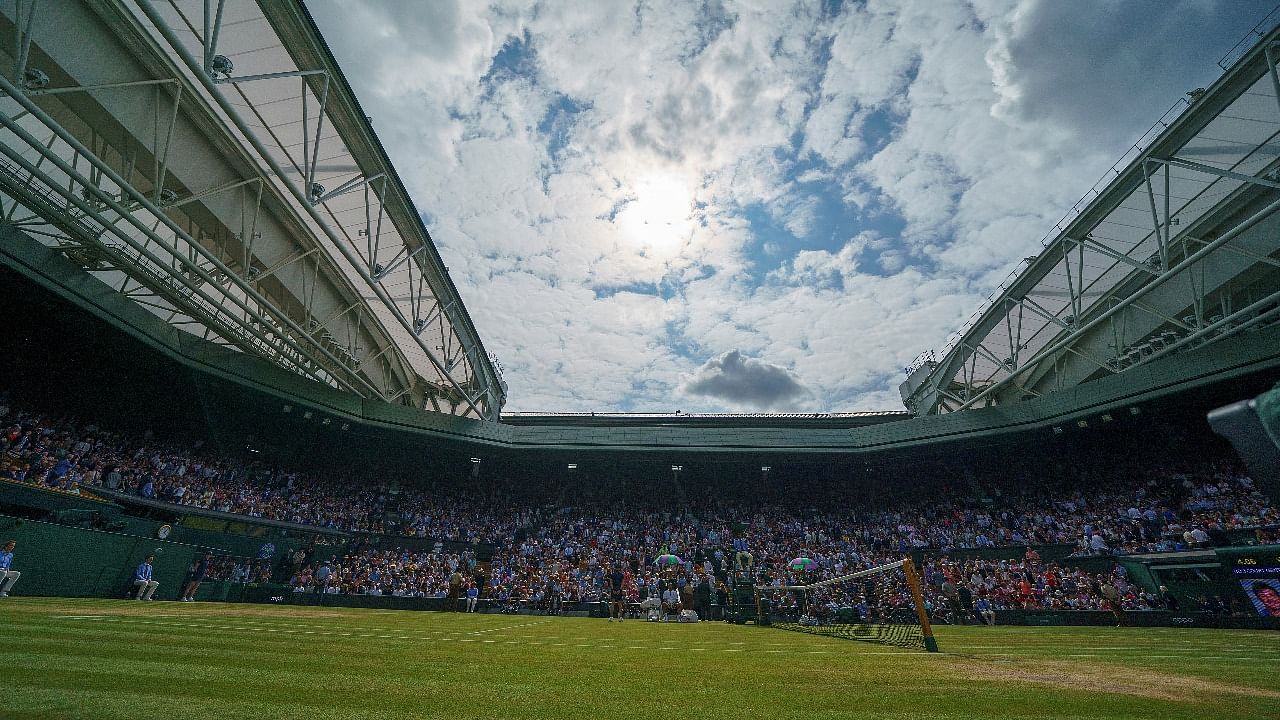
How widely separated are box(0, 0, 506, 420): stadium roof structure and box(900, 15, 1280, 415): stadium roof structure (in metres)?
→ 23.7

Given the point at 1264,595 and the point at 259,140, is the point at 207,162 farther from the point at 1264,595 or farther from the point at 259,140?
the point at 1264,595

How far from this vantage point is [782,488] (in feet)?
117

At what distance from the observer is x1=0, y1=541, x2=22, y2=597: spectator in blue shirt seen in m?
13.1

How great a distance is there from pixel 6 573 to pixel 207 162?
37.7 ft

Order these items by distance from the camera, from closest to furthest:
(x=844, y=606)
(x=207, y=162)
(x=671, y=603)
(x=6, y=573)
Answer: (x=6, y=573) < (x=207, y=162) < (x=844, y=606) < (x=671, y=603)

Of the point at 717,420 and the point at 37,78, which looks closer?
the point at 37,78

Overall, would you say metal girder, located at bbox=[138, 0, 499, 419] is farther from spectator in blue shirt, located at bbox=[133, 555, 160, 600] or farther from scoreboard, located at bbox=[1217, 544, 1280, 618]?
scoreboard, located at bbox=[1217, 544, 1280, 618]

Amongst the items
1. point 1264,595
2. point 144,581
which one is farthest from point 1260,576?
point 144,581

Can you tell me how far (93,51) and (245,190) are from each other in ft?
17.2

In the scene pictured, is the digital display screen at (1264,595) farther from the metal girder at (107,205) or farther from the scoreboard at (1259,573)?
the metal girder at (107,205)

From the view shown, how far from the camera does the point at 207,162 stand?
14898 millimetres

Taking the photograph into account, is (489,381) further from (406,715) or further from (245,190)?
(406,715)

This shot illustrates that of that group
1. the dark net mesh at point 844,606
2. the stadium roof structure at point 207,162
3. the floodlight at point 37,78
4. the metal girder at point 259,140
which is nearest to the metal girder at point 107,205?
the stadium roof structure at point 207,162

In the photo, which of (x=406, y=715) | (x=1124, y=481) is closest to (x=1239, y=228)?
(x=1124, y=481)
